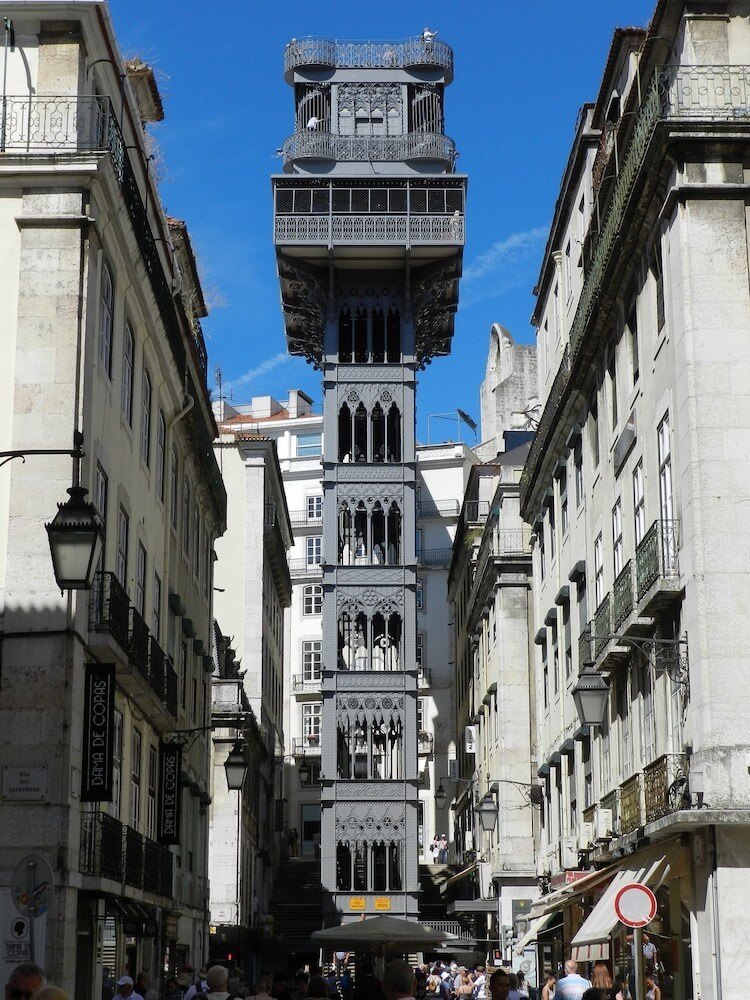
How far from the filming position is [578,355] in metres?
31.0

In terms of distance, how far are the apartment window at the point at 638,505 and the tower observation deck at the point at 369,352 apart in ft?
105

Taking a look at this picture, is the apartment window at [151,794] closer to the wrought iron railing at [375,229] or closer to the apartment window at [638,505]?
the apartment window at [638,505]

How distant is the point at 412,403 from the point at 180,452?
2717 centimetres

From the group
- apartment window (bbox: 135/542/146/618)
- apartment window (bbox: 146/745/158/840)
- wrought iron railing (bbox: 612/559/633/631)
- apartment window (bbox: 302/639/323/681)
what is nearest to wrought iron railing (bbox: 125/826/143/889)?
apartment window (bbox: 146/745/158/840)

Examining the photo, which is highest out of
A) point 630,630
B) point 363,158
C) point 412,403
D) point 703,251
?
point 363,158

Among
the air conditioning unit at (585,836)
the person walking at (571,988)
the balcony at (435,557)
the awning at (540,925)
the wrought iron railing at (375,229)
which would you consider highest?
the wrought iron railing at (375,229)

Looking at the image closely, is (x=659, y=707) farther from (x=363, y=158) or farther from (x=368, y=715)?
(x=363, y=158)

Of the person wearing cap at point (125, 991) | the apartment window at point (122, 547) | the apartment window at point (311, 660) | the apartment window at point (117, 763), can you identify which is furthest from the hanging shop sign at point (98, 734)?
the apartment window at point (311, 660)

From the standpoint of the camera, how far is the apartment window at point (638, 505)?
83.1 ft

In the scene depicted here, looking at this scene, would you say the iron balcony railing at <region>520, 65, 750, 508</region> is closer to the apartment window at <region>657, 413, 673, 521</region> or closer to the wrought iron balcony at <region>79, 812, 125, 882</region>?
the apartment window at <region>657, 413, 673, 521</region>

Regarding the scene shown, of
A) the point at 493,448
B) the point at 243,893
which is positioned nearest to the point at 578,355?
the point at 243,893

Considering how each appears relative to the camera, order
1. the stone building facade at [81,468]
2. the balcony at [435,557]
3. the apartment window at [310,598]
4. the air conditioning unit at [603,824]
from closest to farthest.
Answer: the stone building facade at [81,468] < the air conditioning unit at [603,824] < the balcony at [435,557] < the apartment window at [310,598]

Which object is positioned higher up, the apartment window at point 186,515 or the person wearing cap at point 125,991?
the apartment window at point 186,515

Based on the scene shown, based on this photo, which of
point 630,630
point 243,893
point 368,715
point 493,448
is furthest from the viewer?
point 493,448
